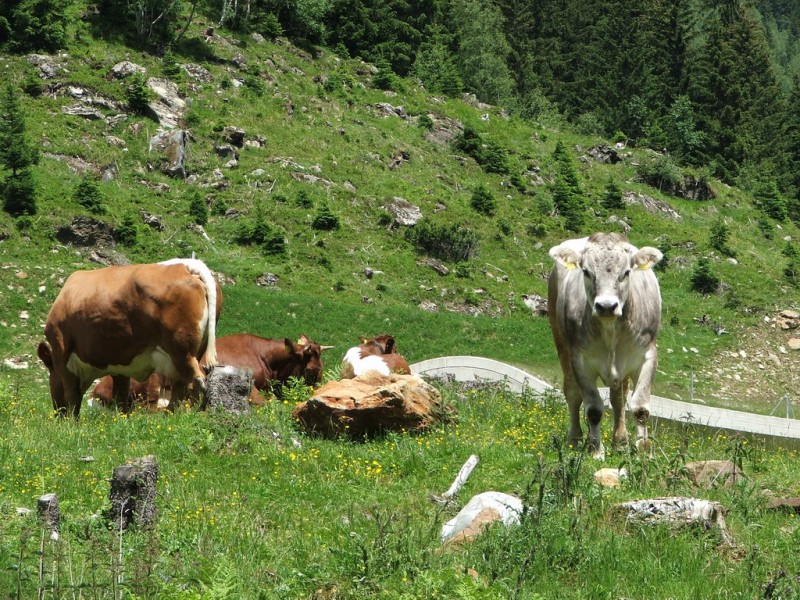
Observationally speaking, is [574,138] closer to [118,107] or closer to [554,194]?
[554,194]

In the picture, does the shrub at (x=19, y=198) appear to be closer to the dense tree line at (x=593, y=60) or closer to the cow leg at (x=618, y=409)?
the dense tree line at (x=593, y=60)

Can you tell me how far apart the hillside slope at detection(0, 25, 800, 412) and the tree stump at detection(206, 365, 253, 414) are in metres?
18.5

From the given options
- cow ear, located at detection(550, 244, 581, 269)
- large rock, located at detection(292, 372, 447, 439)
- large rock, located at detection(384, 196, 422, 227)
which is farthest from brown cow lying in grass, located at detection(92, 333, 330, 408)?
large rock, located at detection(384, 196, 422, 227)

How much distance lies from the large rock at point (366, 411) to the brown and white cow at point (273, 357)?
19.4 feet

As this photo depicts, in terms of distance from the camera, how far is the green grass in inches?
212

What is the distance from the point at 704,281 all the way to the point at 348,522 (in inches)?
1627

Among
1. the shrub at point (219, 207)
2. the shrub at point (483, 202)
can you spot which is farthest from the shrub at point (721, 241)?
the shrub at point (219, 207)

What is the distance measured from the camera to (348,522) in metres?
7.34

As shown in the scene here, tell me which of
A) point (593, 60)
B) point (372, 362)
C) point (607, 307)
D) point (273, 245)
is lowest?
point (273, 245)

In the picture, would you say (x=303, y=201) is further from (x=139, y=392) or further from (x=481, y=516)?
(x=481, y=516)

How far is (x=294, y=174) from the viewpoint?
1882 inches

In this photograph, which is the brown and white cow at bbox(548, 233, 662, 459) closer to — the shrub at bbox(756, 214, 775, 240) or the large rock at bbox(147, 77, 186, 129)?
the large rock at bbox(147, 77, 186, 129)

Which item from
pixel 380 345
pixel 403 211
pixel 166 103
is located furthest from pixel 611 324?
pixel 166 103

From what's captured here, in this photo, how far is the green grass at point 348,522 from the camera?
17.6ft
